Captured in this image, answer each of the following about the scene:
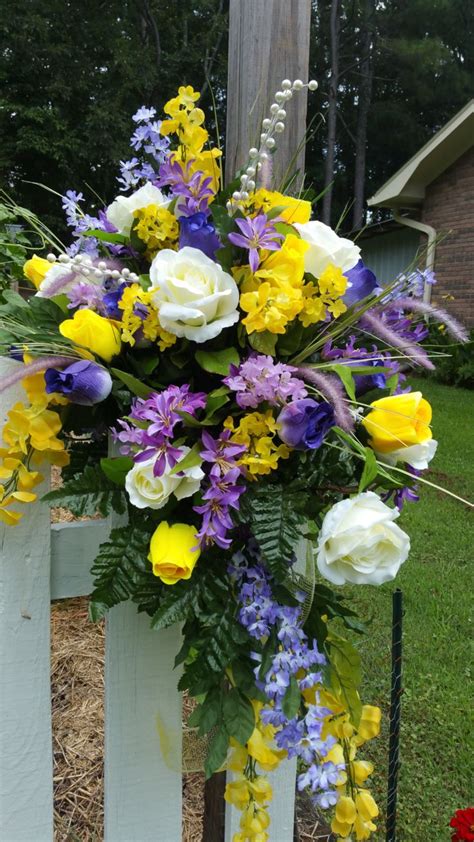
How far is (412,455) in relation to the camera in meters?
0.89

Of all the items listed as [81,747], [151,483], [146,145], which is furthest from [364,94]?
[151,483]

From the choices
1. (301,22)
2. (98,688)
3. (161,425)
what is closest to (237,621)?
(161,425)

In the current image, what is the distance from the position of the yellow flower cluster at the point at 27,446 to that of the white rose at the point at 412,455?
458 mm

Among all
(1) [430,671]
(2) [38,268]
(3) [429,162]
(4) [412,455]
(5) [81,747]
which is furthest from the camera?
(3) [429,162]

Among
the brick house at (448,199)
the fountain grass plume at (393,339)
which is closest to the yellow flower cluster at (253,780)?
the fountain grass plume at (393,339)

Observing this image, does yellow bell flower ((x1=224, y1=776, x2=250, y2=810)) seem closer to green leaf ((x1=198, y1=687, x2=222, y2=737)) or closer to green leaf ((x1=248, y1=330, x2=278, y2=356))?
green leaf ((x1=198, y1=687, x2=222, y2=737))

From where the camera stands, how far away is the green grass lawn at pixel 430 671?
2234mm

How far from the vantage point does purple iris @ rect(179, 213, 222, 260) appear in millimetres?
878

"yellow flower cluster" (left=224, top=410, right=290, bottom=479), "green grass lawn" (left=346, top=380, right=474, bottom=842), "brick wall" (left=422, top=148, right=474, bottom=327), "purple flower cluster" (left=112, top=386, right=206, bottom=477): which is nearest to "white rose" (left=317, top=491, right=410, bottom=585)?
"yellow flower cluster" (left=224, top=410, right=290, bottom=479)

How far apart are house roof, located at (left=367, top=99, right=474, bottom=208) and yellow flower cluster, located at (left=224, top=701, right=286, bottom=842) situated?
Result: 10.8 meters

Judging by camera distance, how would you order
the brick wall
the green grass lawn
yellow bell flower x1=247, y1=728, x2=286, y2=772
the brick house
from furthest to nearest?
1. the brick wall
2. the brick house
3. the green grass lawn
4. yellow bell flower x1=247, y1=728, x2=286, y2=772

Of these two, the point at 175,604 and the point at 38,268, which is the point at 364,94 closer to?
the point at 38,268

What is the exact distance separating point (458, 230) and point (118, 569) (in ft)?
36.5

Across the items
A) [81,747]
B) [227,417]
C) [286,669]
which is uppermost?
[227,417]
